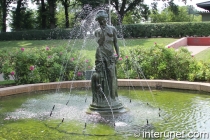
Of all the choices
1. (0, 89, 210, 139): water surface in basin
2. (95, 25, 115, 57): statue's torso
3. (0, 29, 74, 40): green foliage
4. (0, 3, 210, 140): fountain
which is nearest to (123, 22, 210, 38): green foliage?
(0, 29, 74, 40): green foliage

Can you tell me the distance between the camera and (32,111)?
808 centimetres

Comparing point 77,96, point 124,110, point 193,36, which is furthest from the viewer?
point 193,36

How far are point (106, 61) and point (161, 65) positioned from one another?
15.9 feet

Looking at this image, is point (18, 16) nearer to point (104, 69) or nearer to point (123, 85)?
point (123, 85)

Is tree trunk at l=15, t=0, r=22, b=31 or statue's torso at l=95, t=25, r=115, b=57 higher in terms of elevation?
tree trunk at l=15, t=0, r=22, b=31

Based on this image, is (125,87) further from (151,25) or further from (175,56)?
(151,25)

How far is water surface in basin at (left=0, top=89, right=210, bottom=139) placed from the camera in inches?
249

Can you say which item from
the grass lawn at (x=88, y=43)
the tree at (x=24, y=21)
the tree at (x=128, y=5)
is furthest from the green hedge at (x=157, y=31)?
the tree at (x=128, y=5)

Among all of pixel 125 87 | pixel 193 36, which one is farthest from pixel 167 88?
pixel 193 36

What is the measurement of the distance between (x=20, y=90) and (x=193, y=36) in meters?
21.6

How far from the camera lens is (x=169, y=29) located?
2967 cm

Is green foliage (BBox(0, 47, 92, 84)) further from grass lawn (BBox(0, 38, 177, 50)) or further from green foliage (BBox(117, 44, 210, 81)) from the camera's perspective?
grass lawn (BBox(0, 38, 177, 50))

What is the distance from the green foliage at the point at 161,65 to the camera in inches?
448

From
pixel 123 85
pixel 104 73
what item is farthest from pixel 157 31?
pixel 104 73
